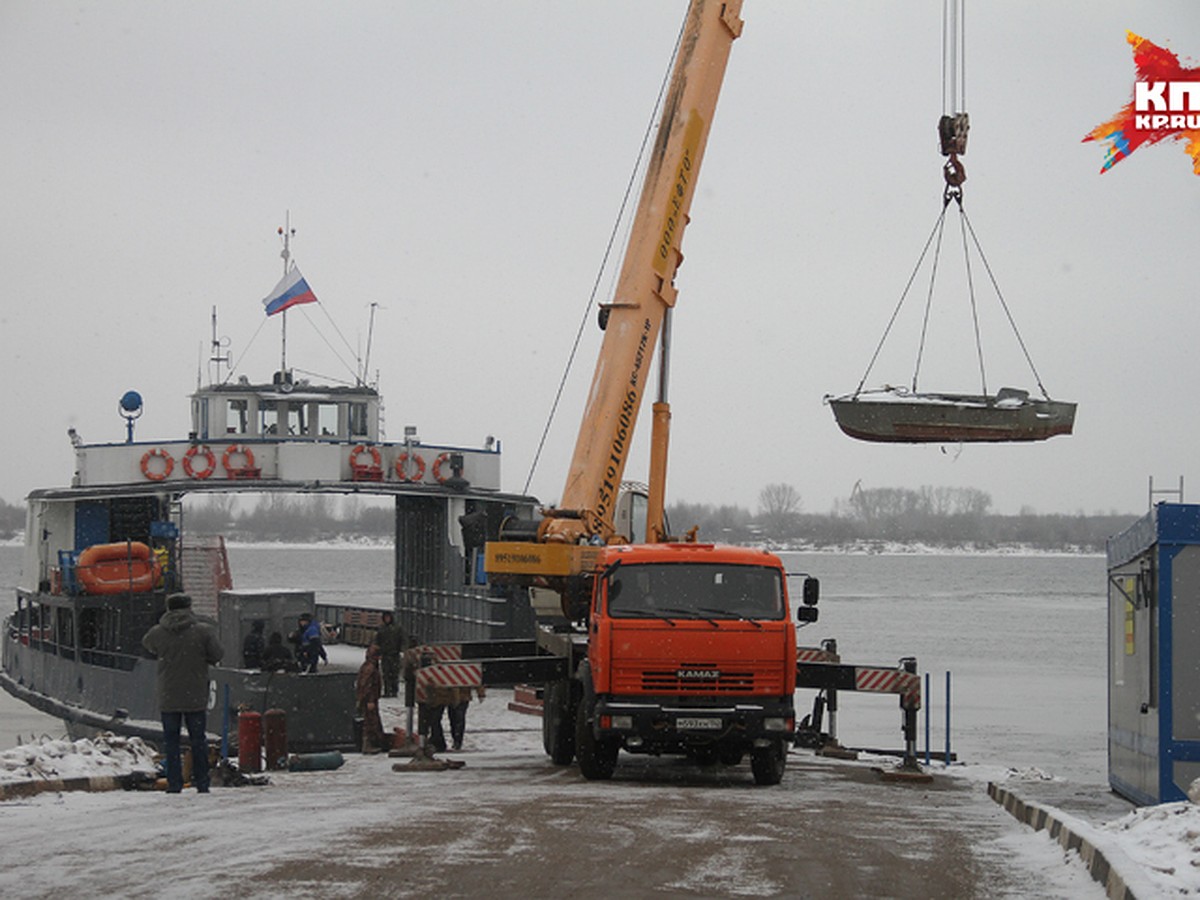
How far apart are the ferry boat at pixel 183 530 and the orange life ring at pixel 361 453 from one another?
0.02 m

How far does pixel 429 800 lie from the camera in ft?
41.5

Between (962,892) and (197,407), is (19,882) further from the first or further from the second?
(197,407)

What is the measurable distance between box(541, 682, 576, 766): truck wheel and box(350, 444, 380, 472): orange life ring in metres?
12.5

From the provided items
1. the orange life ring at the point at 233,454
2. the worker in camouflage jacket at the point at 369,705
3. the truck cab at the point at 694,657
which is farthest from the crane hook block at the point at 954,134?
the orange life ring at the point at 233,454

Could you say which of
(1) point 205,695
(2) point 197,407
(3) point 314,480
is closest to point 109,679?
(3) point 314,480

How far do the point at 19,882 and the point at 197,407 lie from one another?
24.3m

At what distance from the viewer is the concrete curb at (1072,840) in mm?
7840

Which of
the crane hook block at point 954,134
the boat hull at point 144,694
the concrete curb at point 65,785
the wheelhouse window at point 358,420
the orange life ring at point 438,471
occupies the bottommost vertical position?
the boat hull at point 144,694

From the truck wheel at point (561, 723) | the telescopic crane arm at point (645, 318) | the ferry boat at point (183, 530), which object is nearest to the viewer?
the truck wheel at point (561, 723)

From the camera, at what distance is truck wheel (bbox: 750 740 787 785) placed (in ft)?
49.8

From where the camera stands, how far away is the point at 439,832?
10.3 metres

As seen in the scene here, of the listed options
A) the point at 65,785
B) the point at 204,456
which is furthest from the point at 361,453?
the point at 65,785

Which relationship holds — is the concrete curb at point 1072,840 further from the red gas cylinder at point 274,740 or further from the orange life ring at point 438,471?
the orange life ring at point 438,471

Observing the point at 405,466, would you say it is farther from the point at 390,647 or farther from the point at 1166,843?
the point at 1166,843
